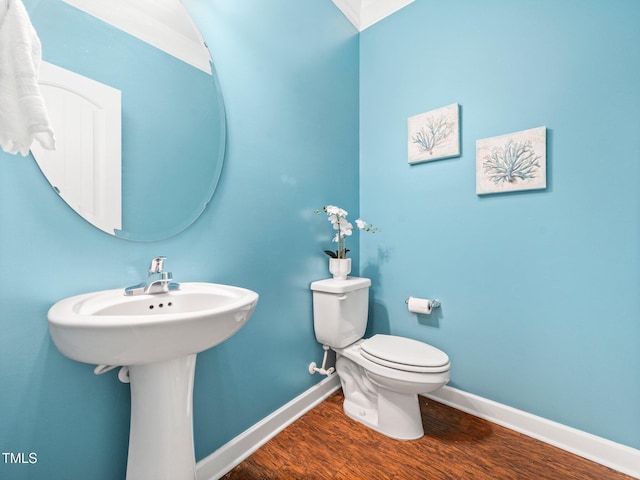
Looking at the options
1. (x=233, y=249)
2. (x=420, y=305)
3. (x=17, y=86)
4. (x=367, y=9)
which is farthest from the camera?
(x=367, y=9)

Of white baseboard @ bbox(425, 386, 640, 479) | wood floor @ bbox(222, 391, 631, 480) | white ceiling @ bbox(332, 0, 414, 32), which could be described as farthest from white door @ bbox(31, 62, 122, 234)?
white baseboard @ bbox(425, 386, 640, 479)

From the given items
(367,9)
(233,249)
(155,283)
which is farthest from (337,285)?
(367,9)

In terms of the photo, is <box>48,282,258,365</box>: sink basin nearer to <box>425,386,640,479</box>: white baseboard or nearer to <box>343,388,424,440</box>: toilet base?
<box>343,388,424,440</box>: toilet base

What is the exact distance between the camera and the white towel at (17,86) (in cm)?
54

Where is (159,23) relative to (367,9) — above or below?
below

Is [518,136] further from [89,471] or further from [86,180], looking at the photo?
[89,471]

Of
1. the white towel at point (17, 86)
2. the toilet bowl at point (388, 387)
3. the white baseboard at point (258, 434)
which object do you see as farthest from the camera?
the toilet bowl at point (388, 387)

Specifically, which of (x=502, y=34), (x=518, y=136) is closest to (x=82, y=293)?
(x=518, y=136)

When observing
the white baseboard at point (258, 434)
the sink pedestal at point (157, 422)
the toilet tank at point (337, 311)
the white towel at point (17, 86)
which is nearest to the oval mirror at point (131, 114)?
the white towel at point (17, 86)

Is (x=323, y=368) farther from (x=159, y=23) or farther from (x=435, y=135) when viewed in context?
(x=159, y=23)

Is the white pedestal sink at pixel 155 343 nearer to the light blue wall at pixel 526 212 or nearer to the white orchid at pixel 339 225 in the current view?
the white orchid at pixel 339 225

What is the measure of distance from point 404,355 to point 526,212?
0.95 meters

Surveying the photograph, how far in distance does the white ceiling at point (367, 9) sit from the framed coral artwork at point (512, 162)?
1.14m

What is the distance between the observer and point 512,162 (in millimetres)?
1391
